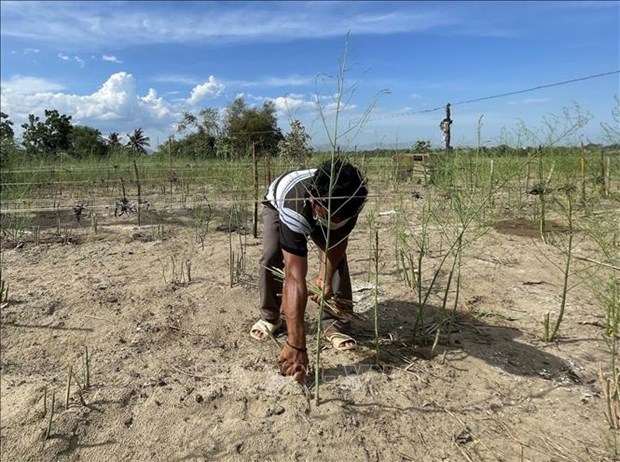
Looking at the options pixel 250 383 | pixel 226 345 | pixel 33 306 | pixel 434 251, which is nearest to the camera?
pixel 250 383

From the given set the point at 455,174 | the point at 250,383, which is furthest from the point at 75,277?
the point at 455,174

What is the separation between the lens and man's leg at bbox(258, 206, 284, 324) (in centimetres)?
279

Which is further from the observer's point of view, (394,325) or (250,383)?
(394,325)

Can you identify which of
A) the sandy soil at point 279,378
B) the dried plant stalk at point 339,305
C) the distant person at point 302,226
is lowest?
the sandy soil at point 279,378

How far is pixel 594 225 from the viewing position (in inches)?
114

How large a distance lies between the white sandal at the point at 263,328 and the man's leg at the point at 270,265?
3cm

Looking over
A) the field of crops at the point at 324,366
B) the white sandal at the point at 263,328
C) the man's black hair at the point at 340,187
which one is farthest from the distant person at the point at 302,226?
the white sandal at the point at 263,328

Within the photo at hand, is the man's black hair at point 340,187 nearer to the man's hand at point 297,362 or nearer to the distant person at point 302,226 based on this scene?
the distant person at point 302,226

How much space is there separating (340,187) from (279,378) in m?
1.05

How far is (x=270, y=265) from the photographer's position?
9.21 ft

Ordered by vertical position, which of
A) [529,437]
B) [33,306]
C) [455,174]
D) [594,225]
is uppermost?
[455,174]

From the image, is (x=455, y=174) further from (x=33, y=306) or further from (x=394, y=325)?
(x=33, y=306)

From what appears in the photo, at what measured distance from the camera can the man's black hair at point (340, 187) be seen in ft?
7.35

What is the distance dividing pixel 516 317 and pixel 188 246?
3403 millimetres
